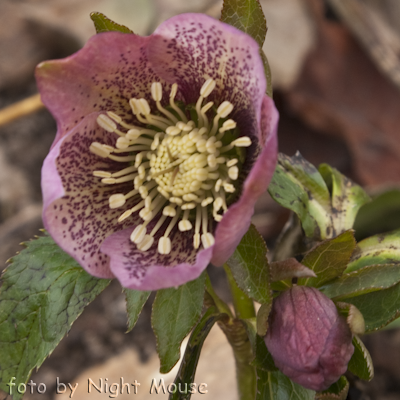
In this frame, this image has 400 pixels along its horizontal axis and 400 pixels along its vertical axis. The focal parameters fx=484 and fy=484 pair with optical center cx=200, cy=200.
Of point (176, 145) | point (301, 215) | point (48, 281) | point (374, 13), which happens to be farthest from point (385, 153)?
point (48, 281)

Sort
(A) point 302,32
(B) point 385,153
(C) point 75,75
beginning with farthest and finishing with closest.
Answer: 1. (A) point 302,32
2. (B) point 385,153
3. (C) point 75,75

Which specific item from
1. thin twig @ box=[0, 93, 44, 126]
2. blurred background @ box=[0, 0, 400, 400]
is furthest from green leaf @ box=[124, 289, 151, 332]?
thin twig @ box=[0, 93, 44, 126]

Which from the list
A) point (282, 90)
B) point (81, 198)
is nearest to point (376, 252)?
point (81, 198)

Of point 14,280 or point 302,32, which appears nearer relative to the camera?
point 14,280

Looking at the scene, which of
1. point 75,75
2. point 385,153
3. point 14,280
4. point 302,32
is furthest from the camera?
point 302,32

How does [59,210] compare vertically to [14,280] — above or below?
above

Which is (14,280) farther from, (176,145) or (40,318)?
(176,145)
